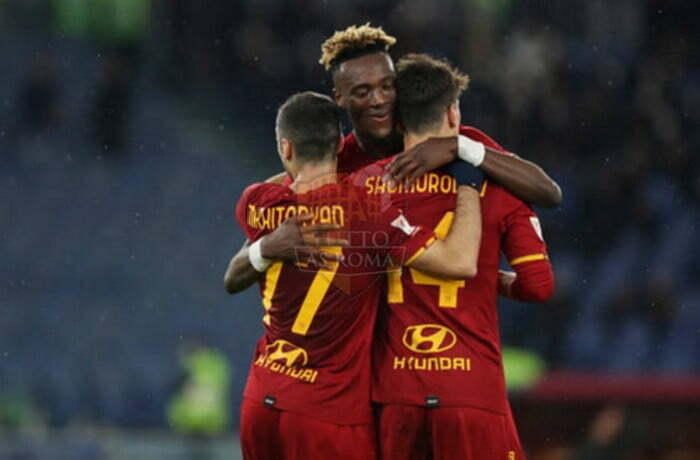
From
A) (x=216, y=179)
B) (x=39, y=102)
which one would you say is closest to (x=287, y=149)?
(x=216, y=179)

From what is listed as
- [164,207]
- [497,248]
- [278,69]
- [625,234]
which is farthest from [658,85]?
[497,248]

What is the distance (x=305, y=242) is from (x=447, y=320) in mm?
548

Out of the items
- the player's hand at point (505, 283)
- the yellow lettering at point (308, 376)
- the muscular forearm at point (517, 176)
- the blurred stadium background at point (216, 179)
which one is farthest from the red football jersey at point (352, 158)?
the blurred stadium background at point (216, 179)

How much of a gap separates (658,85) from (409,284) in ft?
29.6

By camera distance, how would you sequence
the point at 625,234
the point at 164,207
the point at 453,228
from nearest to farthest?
1. the point at 453,228
2. the point at 625,234
3. the point at 164,207

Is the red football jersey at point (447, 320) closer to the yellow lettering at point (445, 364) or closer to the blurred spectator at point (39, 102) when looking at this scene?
the yellow lettering at point (445, 364)

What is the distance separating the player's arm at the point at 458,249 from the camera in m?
4.89

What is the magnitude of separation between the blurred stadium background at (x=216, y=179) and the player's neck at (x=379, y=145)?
19.4 ft

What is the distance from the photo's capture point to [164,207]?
1382 cm

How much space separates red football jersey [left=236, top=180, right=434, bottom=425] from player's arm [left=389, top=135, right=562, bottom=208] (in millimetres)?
160

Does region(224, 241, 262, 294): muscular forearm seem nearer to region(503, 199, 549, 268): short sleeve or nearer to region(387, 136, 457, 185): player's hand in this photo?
region(387, 136, 457, 185): player's hand

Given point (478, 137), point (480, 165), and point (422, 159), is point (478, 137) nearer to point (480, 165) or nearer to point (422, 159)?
point (480, 165)

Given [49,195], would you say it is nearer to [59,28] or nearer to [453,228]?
[59,28]

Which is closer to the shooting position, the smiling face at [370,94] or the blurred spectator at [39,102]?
the smiling face at [370,94]
